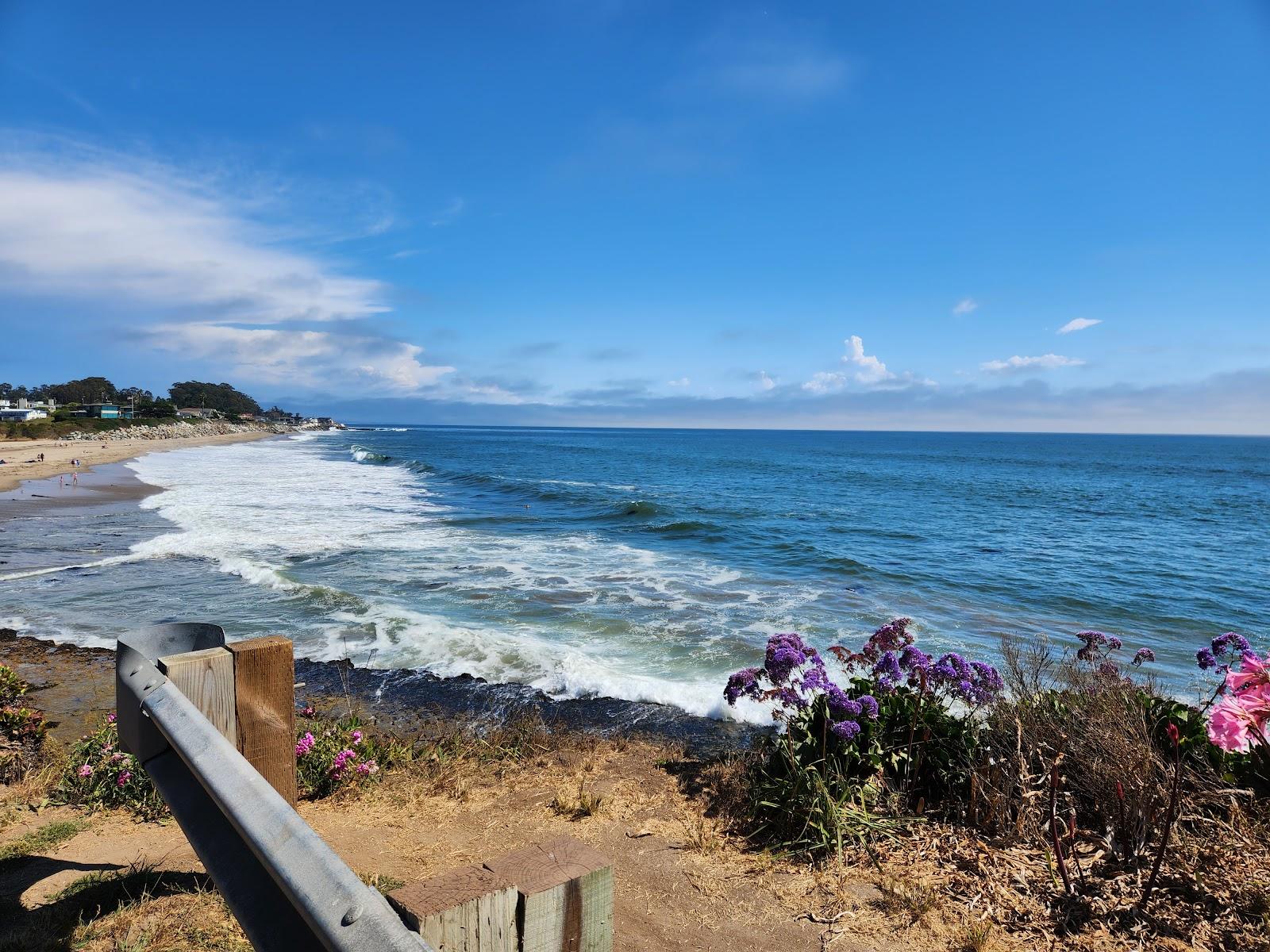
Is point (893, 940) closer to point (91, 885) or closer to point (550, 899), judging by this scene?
point (550, 899)

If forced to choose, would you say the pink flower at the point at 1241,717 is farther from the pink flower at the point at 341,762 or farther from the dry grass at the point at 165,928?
the pink flower at the point at 341,762

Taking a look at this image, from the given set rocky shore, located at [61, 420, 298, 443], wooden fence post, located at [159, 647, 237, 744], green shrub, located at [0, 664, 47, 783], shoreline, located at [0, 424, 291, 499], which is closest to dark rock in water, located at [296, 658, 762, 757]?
green shrub, located at [0, 664, 47, 783]

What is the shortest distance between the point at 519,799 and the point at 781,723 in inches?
152

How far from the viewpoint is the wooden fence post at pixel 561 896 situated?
4.91 ft

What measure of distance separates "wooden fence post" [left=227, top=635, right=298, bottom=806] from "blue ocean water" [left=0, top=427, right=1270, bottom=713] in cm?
697

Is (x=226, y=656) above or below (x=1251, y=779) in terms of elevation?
above

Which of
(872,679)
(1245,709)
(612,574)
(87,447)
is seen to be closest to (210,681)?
(1245,709)

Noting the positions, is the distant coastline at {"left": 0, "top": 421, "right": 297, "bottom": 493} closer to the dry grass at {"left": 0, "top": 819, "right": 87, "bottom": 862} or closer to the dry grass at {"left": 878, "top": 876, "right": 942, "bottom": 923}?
the dry grass at {"left": 0, "top": 819, "right": 87, "bottom": 862}

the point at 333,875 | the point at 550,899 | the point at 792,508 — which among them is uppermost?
the point at 333,875

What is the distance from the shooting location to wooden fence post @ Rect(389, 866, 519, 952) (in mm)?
1391

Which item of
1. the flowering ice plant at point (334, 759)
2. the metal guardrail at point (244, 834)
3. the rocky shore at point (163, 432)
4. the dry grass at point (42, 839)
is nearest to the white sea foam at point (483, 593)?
the flowering ice plant at point (334, 759)

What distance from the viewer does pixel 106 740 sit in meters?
5.84

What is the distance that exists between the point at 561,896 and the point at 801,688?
4.21 metres

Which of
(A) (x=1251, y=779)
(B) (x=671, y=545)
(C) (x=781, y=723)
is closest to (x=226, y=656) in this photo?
(A) (x=1251, y=779)
